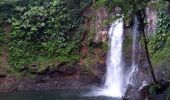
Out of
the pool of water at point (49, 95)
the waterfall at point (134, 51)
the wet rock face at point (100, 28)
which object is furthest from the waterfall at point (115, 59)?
the pool of water at point (49, 95)

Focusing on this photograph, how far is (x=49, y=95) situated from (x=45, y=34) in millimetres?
7033

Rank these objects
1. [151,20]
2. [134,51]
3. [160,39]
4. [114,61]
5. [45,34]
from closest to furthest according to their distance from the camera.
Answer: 1. [160,39]
2. [151,20]
3. [134,51]
4. [114,61]
5. [45,34]

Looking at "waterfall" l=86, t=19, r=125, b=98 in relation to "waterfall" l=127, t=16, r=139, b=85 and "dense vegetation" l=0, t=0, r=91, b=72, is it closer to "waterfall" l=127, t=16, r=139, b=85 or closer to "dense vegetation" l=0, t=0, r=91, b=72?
"waterfall" l=127, t=16, r=139, b=85

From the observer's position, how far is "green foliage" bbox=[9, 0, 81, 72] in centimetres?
3175

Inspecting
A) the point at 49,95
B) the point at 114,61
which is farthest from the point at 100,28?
the point at 49,95

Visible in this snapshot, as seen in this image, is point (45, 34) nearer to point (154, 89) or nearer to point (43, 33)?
point (43, 33)

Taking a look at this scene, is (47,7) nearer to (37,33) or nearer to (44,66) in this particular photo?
(37,33)

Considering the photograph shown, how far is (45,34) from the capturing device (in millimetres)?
32781

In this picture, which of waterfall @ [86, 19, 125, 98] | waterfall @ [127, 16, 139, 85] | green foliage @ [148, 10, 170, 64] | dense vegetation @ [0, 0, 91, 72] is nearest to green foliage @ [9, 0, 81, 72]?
dense vegetation @ [0, 0, 91, 72]

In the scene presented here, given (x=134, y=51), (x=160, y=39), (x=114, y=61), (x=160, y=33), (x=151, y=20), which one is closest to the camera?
(x=160, y=39)

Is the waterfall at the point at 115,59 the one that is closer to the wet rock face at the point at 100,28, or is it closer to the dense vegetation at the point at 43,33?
the wet rock face at the point at 100,28

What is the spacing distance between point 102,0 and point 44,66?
13.3 metres

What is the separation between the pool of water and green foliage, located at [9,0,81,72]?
11.1 ft

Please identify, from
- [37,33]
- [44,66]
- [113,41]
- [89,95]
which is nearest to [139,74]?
[89,95]
